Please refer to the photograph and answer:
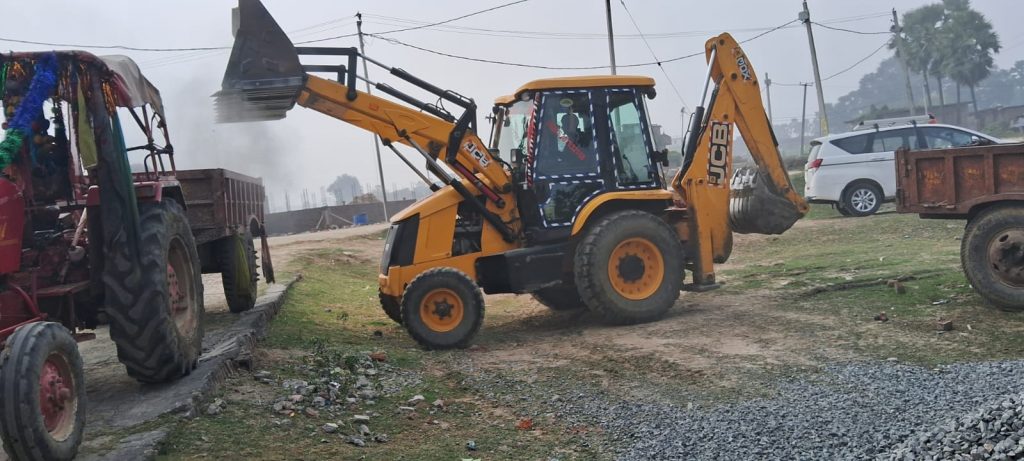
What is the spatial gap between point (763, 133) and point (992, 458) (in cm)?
672

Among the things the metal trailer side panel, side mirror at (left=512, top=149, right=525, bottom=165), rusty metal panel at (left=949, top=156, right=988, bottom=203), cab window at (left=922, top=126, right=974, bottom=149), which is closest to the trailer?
side mirror at (left=512, top=149, right=525, bottom=165)

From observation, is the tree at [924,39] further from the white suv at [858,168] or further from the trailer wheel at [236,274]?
the trailer wheel at [236,274]

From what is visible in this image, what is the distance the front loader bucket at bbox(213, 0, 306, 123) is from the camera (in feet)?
28.5

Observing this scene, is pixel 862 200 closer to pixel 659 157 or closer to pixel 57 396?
pixel 659 157

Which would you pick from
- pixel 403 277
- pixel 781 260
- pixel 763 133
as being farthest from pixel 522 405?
pixel 781 260

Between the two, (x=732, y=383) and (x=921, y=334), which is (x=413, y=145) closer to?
Answer: (x=732, y=383)

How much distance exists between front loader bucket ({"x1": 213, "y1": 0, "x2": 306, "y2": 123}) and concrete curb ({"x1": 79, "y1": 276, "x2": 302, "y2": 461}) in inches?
91.1

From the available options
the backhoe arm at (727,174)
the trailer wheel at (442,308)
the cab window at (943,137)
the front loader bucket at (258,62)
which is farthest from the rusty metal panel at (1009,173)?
the cab window at (943,137)

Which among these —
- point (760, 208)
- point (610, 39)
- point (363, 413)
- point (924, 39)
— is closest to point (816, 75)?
point (610, 39)

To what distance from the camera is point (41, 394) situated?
448cm

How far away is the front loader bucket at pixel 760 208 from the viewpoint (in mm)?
10477

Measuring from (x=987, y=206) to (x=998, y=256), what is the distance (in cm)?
53

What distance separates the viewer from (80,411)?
478 cm

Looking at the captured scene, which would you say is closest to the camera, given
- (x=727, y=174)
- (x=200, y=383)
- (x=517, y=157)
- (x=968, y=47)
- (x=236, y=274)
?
(x=200, y=383)
